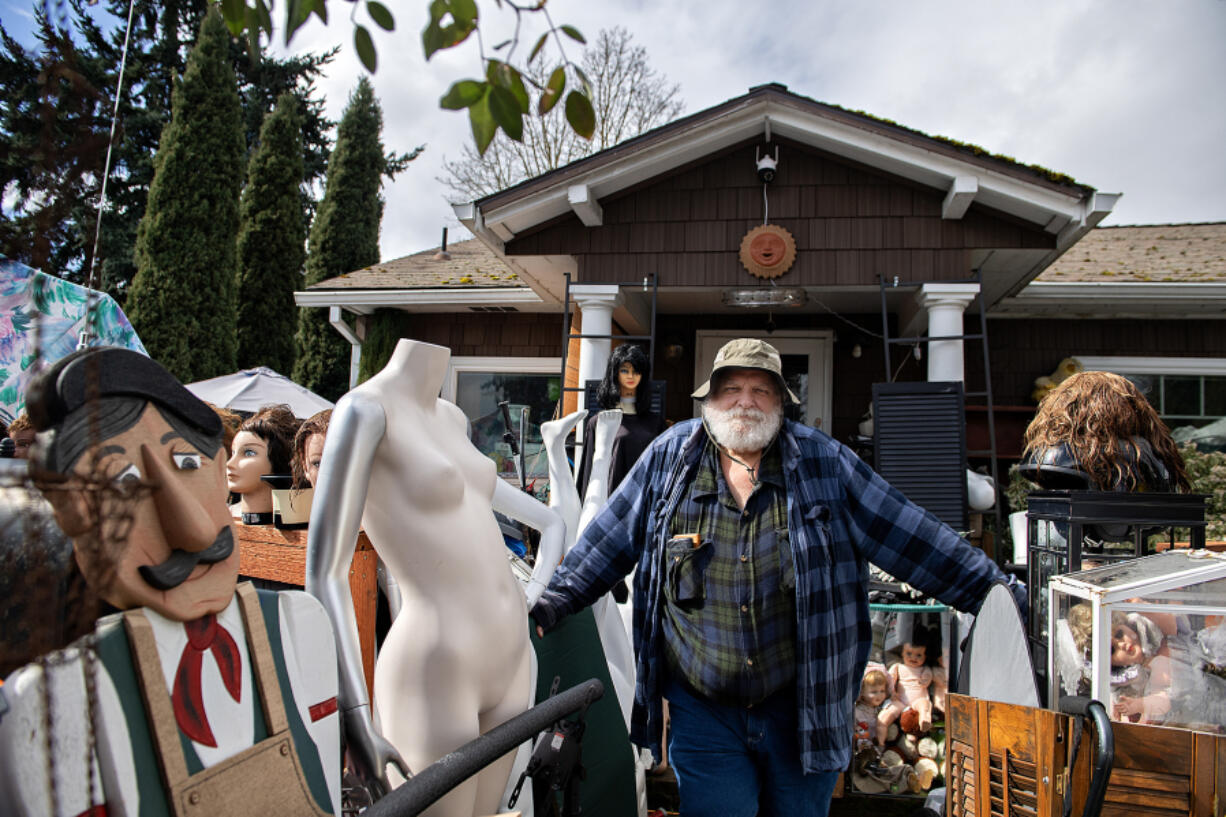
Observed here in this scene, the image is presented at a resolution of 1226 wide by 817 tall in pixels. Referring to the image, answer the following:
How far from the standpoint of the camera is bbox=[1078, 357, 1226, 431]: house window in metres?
8.11

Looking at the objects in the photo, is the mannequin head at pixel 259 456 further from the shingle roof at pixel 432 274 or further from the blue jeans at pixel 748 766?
the shingle roof at pixel 432 274

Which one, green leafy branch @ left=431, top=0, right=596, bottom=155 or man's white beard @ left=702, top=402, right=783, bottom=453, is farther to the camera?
man's white beard @ left=702, top=402, right=783, bottom=453

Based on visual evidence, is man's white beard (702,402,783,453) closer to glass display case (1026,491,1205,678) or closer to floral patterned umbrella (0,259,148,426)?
glass display case (1026,491,1205,678)

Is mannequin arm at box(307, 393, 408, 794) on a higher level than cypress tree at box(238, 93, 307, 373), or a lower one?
lower

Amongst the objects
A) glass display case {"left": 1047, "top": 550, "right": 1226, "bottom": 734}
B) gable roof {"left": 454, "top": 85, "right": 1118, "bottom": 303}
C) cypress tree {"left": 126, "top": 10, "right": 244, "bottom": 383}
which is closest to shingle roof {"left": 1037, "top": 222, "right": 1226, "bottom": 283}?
gable roof {"left": 454, "top": 85, "right": 1118, "bottom": 303}

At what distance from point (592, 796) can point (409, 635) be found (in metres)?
0.92

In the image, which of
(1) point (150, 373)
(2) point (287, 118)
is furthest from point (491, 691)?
(2) point (287, 118)

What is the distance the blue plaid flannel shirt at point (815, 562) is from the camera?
195cm

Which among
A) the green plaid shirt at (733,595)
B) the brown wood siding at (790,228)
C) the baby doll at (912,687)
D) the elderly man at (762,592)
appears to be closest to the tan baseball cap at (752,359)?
the elderly man at (762,592)

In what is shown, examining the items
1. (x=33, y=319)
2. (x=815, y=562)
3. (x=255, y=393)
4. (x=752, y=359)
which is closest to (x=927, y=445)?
(x=752, y=359)

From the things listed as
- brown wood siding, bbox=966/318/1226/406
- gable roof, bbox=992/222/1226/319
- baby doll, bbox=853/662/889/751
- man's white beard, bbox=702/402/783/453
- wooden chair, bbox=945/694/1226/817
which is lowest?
baby doll, bbox=853/662/889/751

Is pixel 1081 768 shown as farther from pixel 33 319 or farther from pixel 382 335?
pixel 382 335

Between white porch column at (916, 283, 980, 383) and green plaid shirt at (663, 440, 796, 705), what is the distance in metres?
4.91

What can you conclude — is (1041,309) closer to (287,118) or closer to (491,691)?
(491,691)
